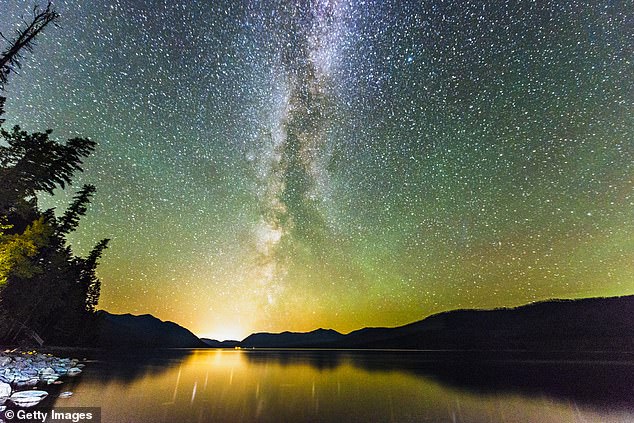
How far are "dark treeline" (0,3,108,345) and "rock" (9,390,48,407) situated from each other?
1073 centimetres

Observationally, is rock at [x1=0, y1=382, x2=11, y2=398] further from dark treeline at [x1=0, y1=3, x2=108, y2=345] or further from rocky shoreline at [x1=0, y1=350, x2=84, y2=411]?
dark treeline at [x1=0, y1=3, x2=108, y2=345]

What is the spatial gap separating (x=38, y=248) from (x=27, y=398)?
2889 centimetres

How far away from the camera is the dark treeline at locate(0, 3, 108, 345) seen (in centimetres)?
2042

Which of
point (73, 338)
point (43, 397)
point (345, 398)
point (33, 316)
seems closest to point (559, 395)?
point (345, 398)

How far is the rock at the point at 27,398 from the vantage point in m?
14.4

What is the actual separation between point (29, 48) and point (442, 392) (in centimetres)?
3831

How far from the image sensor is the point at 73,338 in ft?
216

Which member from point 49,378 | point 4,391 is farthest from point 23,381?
point 4,391

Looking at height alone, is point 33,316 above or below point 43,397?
above

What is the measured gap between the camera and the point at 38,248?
36.6 metres

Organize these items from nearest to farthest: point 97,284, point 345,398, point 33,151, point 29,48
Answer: point 29,48
point 33,151
point 345,398
point 97,284

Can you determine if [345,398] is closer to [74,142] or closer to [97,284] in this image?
[74,142]

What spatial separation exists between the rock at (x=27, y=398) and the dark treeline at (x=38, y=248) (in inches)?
422

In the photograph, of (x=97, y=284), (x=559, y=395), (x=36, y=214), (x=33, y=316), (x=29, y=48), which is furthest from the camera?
(x=97, y=284)
